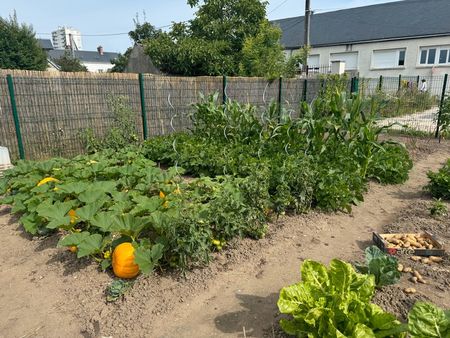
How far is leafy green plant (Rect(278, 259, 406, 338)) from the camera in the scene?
1808 mm

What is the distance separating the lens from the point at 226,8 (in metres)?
14.6

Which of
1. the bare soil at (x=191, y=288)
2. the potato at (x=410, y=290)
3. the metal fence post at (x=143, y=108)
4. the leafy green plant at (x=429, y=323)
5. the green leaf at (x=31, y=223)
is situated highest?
the metal fence post at (x=143, y=108)

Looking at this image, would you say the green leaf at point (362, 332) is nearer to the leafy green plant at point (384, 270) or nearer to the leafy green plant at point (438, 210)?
the leafy green plant at point (384, 270)

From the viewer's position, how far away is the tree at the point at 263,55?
1300 cm

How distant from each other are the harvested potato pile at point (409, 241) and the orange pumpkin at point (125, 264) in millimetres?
2289

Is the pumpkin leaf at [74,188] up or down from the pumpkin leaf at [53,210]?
up

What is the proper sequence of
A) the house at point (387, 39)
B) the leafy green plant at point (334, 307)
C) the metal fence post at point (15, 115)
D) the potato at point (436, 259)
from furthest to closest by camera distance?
1. the house at point (387, 39)
2. the metal fence post at point (15, 115)
3. the potato at point (436, 259)
4. the leafy green plant at point (334, 307)

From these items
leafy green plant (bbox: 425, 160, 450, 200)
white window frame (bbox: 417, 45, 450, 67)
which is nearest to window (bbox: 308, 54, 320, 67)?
white window frame (bbox: 417, 45, 450, 67)

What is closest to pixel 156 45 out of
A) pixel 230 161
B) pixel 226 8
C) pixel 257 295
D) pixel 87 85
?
pixel 226 8

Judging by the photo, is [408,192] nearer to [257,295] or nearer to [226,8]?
[257,295]

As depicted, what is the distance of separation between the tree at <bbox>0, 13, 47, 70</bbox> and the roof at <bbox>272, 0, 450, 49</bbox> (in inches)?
681

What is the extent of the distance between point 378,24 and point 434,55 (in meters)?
5.70

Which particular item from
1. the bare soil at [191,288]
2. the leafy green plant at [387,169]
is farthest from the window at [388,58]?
the bare soil at [191,288]

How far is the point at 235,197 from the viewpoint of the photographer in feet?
10.2
